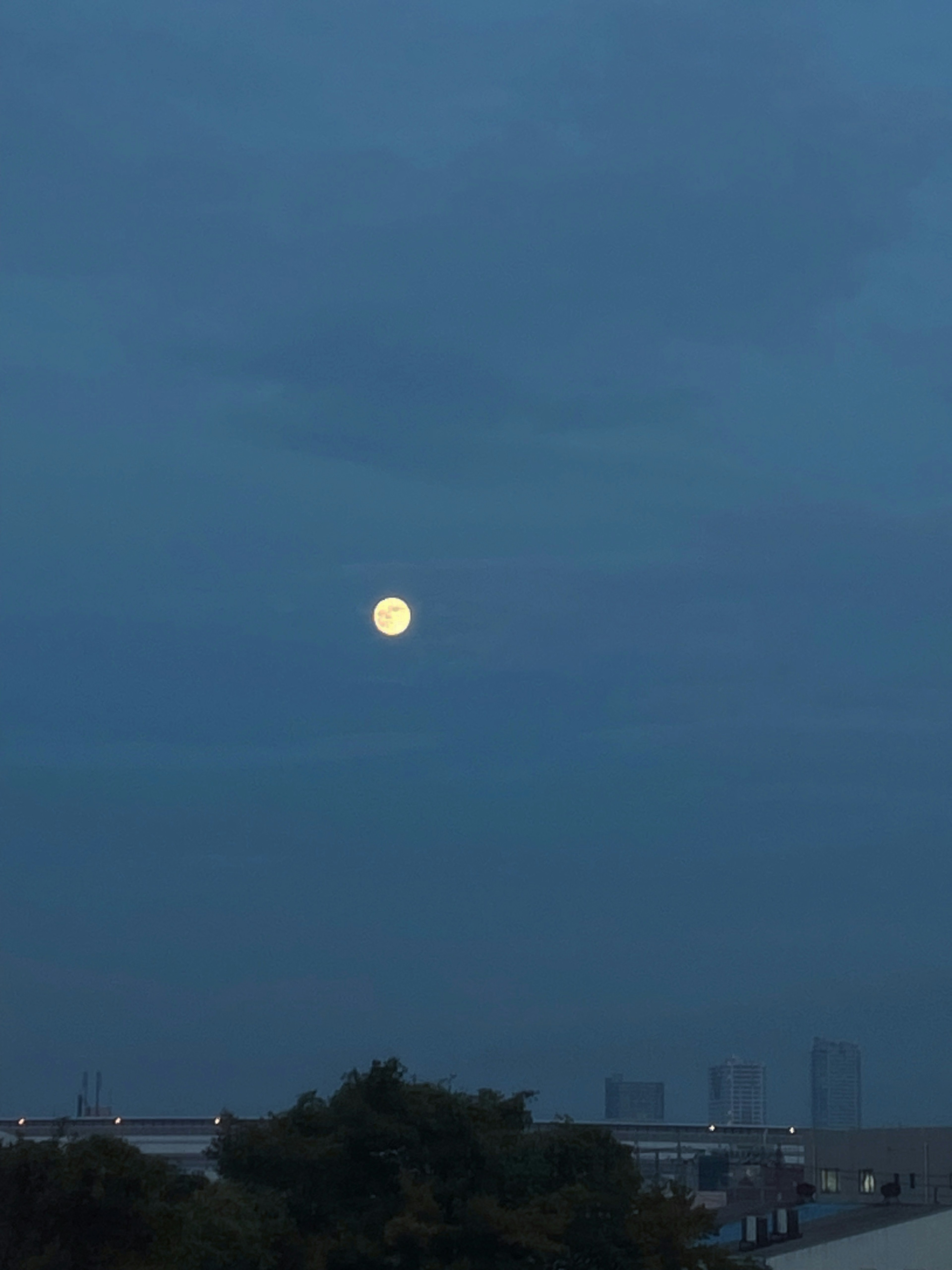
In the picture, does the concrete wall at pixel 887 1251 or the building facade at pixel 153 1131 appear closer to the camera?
the concrete wall at pixel 887 1251

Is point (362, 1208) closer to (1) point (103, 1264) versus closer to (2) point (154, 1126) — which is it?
(1) point (103, 1264)

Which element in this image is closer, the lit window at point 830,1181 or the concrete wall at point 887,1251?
the concrete wall at point 887,1251

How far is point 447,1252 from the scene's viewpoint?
1072 inches

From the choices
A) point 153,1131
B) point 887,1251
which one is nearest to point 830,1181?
point 887,1251

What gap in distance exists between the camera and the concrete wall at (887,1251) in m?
43.7

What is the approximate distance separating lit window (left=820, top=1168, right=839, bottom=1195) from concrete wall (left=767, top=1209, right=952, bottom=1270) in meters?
28.4

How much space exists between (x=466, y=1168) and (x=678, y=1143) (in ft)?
332

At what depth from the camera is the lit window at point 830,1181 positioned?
7594 cm

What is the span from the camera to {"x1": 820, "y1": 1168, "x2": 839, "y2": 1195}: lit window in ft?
249

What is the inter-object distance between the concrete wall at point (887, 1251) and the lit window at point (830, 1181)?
2836 cm

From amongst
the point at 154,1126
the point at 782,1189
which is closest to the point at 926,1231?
the point at 782,1189

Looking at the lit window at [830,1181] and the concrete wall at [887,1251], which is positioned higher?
the lit window at [830,1181]

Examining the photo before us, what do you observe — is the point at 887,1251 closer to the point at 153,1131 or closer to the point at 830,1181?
the point at 830,1181

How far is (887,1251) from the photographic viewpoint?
46125mm
